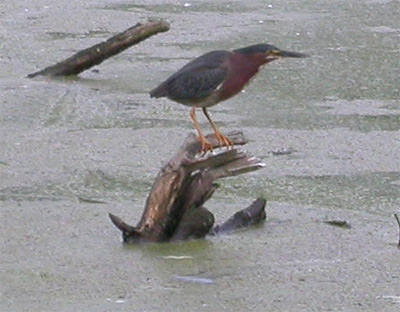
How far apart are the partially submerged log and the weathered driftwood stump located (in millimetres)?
2401

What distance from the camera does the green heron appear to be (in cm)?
593

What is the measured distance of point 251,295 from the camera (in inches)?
196

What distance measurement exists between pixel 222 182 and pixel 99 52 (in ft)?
6.43

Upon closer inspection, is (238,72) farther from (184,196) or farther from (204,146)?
(184,196)

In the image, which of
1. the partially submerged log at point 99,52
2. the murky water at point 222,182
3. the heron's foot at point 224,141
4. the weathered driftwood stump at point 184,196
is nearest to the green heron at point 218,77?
the heron's foot at point 224,141

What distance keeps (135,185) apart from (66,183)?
0.32 metres

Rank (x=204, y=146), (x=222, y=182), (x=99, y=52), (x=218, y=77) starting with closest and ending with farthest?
(x=204, y=146), (x=218, y=77), (x=222, y=182), (x=99, y=52)

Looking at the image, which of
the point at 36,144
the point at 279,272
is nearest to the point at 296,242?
the point at 279,272

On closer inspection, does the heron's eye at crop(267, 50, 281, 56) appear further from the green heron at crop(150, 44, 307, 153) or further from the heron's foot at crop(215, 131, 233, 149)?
the heron's foot at crop(215, 131, 233, 149)

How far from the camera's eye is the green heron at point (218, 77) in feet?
19.4

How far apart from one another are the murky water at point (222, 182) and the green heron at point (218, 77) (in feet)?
1.69

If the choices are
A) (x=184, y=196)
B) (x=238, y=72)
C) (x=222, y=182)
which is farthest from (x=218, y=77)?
(x=222, y=182)

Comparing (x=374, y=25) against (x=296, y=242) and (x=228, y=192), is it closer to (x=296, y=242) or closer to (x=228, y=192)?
(x=228, y=192)

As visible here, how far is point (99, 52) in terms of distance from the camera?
8234 mm
